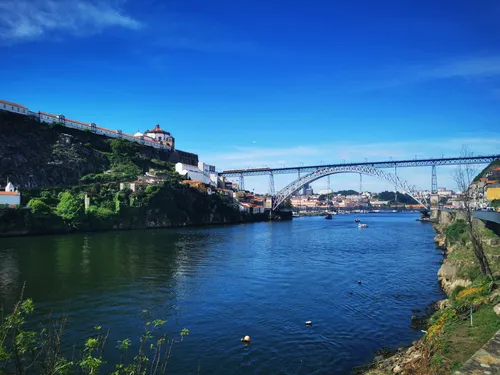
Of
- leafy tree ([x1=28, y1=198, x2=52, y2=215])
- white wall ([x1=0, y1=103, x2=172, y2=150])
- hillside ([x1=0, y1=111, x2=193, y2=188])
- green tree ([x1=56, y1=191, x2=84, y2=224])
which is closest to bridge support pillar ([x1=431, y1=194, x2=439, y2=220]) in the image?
hillside ([x1=0, y1=111, x2=193, y2=188])

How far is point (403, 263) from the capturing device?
24703mm

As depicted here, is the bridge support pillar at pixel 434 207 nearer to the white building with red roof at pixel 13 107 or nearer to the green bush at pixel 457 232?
the green bush at pixel 457 232

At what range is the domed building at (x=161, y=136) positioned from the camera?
9044 cm

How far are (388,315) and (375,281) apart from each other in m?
5.96

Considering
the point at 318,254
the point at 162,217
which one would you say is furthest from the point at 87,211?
the point at 318,254

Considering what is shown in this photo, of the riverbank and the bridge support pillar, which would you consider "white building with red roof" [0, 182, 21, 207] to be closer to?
the riverbank

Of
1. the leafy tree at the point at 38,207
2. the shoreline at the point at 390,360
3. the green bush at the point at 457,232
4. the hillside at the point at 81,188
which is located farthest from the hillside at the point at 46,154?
the shoreline at the point at 390,360

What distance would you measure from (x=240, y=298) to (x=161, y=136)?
80683 mm

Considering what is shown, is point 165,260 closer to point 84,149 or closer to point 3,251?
point 3,251

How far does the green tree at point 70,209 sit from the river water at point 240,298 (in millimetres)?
15498

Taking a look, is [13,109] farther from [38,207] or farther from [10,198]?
[38,207]

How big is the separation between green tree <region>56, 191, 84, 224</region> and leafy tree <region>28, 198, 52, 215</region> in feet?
5.04

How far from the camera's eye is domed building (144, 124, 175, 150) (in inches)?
3561

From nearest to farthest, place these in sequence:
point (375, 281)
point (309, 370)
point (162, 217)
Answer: point (309, 370), point (375, 281), point (162, 217)
